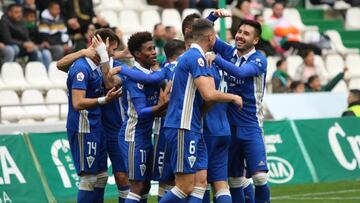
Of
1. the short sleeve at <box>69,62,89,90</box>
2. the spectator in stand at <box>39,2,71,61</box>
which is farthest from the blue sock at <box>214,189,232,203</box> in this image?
the spectator in stand at <box>39,2,71,61</box>

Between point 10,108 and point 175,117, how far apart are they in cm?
986

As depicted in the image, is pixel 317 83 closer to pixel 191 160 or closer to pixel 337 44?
pixel 337 44

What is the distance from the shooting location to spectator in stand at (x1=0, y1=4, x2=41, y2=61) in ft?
80.2

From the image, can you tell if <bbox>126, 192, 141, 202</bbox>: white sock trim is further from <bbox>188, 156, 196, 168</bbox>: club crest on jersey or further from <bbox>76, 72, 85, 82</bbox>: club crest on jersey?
<bbox>76, 72, 85, 82</bbox>: club crest on jersey

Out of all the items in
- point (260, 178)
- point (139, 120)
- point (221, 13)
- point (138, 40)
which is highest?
point (221, 13)

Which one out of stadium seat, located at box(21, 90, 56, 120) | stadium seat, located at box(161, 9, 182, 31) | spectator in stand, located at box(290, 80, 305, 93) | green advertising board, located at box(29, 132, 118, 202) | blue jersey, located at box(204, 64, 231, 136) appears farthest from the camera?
stadium seat, located at box(161, 9, 182, 31)

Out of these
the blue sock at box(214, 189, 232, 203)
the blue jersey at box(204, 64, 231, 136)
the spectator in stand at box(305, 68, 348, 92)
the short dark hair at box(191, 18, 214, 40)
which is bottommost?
the spectator in stand at box(305, 68, 348, 92)

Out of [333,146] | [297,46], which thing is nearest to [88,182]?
[333,146]

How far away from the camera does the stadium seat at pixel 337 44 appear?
3020cm

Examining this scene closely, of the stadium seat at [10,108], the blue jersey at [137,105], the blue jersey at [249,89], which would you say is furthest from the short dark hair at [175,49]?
the stadium seat at [10,108]

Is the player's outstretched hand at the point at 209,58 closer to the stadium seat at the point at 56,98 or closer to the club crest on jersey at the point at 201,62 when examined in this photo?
the club crest on jersey at the point at 201,62

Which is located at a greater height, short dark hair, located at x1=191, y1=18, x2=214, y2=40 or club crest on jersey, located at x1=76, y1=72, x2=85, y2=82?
short dark hair, located at x1=191, y1=18, x2=214, y2=40

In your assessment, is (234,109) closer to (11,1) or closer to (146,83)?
(146,83)

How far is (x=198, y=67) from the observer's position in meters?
14.1
